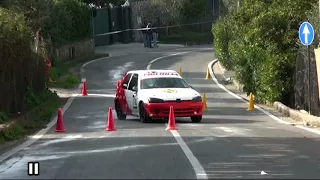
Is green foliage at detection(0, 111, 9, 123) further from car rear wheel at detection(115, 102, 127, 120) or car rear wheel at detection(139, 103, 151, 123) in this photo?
car rear wheel at detection(115, 102, 127, 120)

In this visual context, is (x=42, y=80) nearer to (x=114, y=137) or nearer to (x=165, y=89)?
(x=165, y=89)

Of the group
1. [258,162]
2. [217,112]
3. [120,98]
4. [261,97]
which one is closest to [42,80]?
[120,98]

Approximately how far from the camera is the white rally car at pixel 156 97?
2017 cm

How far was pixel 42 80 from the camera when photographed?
2636 centimetres

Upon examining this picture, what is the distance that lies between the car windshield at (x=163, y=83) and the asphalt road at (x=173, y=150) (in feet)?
3.77

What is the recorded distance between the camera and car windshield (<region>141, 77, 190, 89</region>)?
69.9 feet

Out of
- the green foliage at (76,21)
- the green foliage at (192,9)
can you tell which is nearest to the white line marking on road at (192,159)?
the green foliage at (76,21)

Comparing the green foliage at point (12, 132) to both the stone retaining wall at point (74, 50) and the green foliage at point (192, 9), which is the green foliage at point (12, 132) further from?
the green foliage at point (192, 9)

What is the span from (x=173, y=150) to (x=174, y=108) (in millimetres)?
6264

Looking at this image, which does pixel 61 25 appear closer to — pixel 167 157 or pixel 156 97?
pixel 156 97

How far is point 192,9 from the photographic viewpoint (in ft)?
214

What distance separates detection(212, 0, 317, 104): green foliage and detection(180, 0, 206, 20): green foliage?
34.8 metres

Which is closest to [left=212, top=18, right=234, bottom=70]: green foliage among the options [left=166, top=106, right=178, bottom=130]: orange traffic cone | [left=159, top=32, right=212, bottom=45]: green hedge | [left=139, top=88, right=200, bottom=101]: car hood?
[left=139, top=88, right=200, bottom=101]: car hood

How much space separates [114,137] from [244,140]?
3.13 metres
